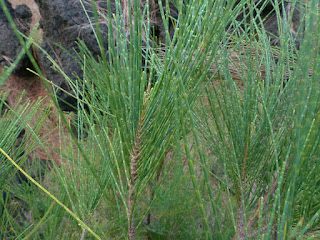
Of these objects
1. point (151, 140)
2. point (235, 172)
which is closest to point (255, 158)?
point (235, 172)

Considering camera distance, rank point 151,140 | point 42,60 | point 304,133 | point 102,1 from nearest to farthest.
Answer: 1. point 304,133
2. point 151,140
3. point 102,1
4. point 42,60

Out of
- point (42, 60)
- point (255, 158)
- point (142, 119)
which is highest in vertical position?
point (142, 119)

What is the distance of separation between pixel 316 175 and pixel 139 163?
178 millimetres

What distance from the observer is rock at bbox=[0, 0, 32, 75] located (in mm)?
1904

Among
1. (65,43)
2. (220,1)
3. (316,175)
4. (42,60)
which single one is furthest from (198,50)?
(42,60)

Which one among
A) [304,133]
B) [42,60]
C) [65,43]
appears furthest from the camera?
[42,60]

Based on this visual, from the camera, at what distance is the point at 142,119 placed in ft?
0.99

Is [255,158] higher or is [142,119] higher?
[142,119]

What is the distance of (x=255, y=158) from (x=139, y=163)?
0.52 feet

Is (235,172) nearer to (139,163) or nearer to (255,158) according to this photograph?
(255,158)

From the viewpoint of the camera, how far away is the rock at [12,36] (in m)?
1.90

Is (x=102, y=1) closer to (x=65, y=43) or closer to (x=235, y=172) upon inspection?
(x=65, y=43)

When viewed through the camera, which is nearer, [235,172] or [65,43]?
[235,172]

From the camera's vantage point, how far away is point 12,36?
2.00 m
